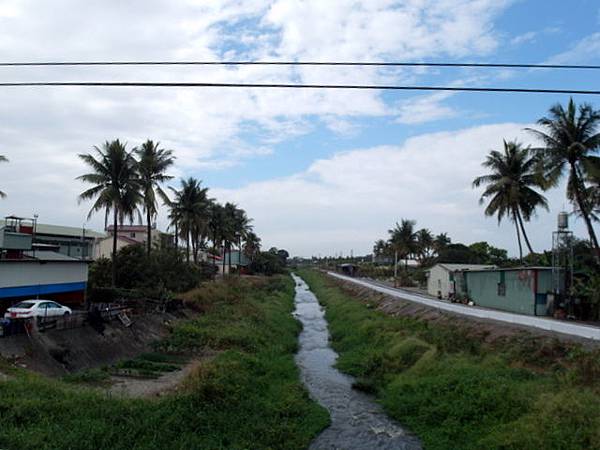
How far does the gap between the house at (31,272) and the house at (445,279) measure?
3046 centimetres

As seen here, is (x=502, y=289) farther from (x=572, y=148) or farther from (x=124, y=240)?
(x=124, y=240)

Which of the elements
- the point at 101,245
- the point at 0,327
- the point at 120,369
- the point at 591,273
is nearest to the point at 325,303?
the point at 101,245

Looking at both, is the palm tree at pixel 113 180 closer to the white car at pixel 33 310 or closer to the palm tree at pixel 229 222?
the white car at pixel 33 310

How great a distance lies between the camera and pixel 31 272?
90.8ft

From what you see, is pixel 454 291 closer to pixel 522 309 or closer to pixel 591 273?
pixel 522 309

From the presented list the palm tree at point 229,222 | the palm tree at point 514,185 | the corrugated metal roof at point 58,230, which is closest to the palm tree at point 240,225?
the palm tree at point 229,222

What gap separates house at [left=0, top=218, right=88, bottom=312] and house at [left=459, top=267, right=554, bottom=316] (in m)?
29.0

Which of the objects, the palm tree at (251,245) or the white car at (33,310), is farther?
the palm tree at (251,245)

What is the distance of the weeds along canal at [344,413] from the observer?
15.2m

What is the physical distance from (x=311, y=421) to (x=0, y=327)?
1278cm

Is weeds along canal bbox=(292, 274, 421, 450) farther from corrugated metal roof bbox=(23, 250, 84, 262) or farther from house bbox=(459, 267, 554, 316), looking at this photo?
corrugated metal roof bbox=(23, 250, 84, 262)

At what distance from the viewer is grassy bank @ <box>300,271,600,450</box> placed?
12.9 metres

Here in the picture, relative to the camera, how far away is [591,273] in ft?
94.1

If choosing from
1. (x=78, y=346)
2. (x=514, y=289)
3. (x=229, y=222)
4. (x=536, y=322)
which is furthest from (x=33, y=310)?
(x=229, y=222)
